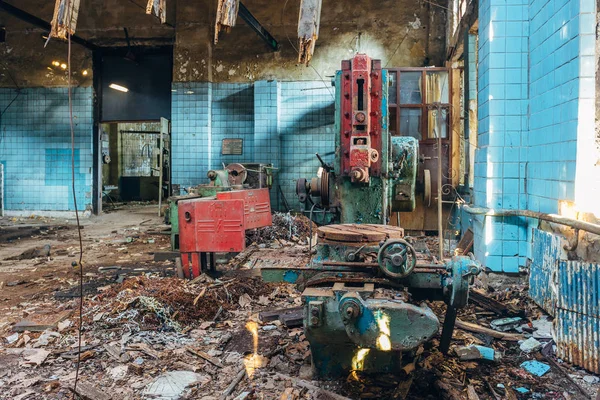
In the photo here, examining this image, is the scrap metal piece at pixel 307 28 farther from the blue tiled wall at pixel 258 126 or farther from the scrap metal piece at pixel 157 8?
the blue tiled wall at pixel 258 126

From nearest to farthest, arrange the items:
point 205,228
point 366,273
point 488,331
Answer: point 366,273 < point 488,331 < point 205,228

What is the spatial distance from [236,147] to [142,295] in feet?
23.2

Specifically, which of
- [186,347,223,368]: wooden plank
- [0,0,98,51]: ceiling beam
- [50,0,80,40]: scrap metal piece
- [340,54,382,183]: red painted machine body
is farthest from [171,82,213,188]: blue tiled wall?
[186,347,223,368]: wooden plank

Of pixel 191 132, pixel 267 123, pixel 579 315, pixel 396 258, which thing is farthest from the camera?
pixel 191 132

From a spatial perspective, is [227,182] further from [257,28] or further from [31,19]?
[31,19]

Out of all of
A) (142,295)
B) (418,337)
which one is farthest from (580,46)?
(142,295)

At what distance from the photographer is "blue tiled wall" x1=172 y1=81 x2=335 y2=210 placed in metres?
10.6

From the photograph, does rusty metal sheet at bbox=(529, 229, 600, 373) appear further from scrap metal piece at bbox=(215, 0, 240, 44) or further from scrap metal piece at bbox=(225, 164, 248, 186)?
scrap metal piece at bbox=(225, 164, 248, 186)

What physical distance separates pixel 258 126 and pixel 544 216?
7.55m

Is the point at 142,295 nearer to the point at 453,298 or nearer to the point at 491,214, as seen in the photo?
the point at 453,298

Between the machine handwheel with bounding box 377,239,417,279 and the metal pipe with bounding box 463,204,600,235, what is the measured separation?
1.52 meters

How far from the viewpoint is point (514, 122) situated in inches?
195

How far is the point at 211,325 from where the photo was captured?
3.98 metres

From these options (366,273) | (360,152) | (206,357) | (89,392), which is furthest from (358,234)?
(89,392)
